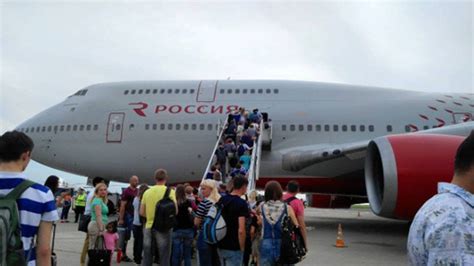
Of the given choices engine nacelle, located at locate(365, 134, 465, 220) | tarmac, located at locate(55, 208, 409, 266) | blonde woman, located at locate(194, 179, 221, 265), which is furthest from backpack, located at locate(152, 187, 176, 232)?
engine nacelle, located at locate(365, 134, 465, 220)

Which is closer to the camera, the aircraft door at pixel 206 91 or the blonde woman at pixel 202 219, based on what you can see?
the blonde woman at pixel 202 219

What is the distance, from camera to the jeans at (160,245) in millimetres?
4934

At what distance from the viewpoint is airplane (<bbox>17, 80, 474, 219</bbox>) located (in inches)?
470

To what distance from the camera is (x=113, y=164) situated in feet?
41.7

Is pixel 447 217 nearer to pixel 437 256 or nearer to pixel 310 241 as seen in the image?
pixel 437 256

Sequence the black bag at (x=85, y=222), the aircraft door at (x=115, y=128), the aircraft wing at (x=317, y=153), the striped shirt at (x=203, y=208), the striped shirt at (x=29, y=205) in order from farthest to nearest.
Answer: the aircraft door at (x=115, y=128), the aircraft wing at (x=317, y=153), the black bag at (x=85, y=222), the striped shirt at (x=203, y=208), the striped shirt at (x=29, y=205)

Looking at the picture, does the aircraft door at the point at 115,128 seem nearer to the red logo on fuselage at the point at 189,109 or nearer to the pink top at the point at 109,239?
the red logo on fuselage at the point at 189,109

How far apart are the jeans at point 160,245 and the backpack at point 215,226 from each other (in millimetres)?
1044

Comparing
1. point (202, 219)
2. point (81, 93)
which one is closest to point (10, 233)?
point (202, 219)

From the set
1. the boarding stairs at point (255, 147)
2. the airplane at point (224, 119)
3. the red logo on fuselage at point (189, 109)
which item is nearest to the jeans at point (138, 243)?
the boarding stairs at point (255, 147)

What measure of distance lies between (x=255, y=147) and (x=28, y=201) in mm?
7978

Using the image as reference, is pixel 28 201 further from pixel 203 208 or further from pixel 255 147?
pixel 255 147

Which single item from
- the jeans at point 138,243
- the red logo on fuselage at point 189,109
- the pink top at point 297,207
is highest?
→ the red logo on fuselage at point 189,109

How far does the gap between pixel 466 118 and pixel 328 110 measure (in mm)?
3512
